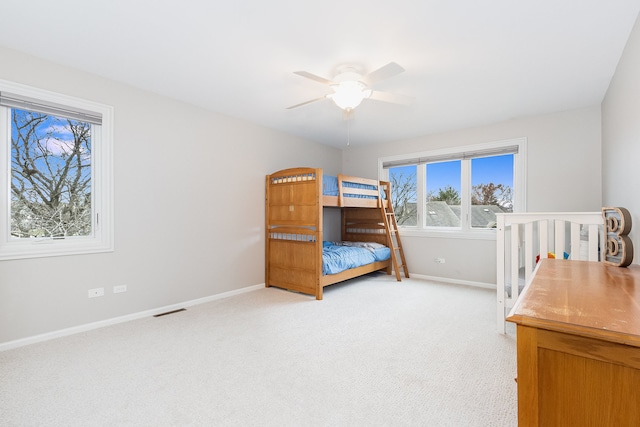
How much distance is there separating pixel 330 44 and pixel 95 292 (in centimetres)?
308

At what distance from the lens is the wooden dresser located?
26.4 inches

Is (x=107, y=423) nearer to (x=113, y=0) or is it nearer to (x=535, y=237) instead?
(x=113, y=0)

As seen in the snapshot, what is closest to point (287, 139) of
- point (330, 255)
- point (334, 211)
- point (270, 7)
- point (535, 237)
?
point (334, 211)

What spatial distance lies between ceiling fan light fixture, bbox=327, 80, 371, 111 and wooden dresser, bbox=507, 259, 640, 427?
2.33m

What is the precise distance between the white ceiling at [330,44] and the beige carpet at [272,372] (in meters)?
2.38

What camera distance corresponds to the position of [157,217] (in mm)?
3361

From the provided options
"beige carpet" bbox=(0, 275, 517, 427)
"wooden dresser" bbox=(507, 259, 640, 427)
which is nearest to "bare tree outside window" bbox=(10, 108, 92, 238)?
"beige carpet" bbox=(0, 275, 517, 427)

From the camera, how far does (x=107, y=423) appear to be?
158 centimetres

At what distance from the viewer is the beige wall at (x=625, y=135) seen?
2.09m

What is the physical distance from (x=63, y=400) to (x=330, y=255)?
296 centimetres

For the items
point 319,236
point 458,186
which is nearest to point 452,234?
point 458,186

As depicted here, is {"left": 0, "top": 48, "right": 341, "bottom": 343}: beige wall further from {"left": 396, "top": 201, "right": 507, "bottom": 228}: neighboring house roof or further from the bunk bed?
{"left": 396, "top": 201, "right": 507, "bottom": 228}: neighboring house roof

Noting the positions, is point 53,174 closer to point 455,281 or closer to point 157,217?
point 157,217

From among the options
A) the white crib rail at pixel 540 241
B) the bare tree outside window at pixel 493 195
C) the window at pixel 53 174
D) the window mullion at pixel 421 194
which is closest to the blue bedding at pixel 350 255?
the window mullion at pixel 421 194
